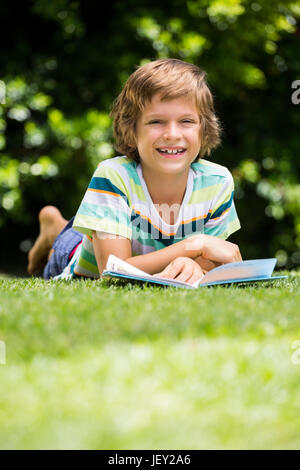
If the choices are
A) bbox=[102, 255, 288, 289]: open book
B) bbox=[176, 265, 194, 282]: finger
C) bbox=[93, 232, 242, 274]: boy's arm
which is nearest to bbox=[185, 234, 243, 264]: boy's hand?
bbox=[93, 232, 242, 274]: boy's arm

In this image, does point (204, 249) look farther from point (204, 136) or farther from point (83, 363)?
point (83, 363)

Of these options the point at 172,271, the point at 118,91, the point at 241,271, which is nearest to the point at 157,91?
the point at 172,271

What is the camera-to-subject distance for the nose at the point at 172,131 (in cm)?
260

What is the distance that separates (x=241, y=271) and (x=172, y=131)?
775mm

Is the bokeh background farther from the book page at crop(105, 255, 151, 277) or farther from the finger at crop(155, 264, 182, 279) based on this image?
the book page at crop(105, 255, 151, 277)

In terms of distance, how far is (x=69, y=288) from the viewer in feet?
7.13

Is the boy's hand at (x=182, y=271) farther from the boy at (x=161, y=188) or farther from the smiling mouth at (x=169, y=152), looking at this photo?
the smiling mouth at (x=169, y=152)

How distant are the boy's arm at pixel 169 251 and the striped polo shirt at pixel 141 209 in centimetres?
6

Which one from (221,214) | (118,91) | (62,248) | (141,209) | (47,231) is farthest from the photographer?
(118,91)

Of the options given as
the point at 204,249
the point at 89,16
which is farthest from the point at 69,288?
the point at 89,16

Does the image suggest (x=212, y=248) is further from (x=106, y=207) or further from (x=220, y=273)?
(x=106, y=207)

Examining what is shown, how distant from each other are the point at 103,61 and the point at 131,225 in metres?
3.45

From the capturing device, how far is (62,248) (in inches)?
144

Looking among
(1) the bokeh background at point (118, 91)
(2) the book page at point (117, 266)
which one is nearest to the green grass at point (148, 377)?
(2) the book page at point (117, 266)
